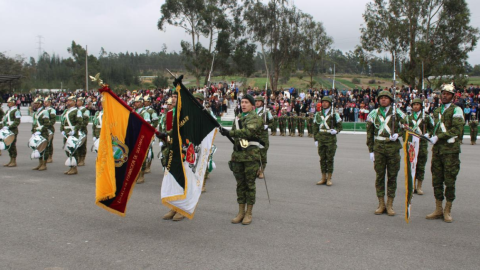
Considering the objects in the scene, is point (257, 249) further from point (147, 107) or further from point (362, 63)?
point (362, 63)

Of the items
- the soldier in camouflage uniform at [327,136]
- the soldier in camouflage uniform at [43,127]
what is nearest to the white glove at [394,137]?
the soldier in camouflage uniform at [327,136]

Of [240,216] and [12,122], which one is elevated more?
[12,122]

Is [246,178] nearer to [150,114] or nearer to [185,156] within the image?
[185,156]

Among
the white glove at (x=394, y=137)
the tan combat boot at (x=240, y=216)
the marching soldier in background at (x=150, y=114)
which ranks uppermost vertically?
the marching soldier in background at (x=150, y=114)

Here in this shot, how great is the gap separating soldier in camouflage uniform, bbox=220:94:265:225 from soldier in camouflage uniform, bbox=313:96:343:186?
3.31 meters

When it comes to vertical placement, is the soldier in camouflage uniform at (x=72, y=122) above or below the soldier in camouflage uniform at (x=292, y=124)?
above

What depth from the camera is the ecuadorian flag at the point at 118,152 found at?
5.99m

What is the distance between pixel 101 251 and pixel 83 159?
741cm

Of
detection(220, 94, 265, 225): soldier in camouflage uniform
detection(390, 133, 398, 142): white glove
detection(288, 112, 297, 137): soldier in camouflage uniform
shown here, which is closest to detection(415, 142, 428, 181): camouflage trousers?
detection(390, 133, 398, 142): white glove

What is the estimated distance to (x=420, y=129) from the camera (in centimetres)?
973

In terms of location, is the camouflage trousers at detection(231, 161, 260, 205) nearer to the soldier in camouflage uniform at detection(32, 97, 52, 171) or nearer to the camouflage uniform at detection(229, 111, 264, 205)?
the camouflage uniform at detection(229, 111, 264, 205)

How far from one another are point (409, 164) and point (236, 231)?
8.88 ft

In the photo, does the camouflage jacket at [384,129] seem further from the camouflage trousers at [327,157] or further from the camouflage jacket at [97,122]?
the camouflage jacket at [97,122]

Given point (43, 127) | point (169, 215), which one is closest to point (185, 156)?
point (169, 215)
